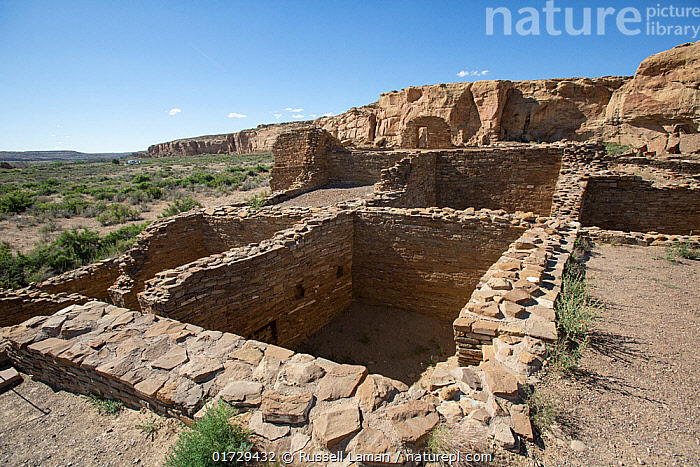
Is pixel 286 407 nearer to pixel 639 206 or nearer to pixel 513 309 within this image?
pixel 513 309

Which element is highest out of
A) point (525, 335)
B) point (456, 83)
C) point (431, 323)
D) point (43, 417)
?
point (456, 83)

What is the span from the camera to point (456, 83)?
23281mm

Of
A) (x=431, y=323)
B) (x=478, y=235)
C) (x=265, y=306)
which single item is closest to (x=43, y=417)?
(x=265, y=306)

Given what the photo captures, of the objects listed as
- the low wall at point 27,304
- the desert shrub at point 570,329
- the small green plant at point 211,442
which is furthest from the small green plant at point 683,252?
the low wall at point 27,304

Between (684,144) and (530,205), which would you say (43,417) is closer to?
(530,205)

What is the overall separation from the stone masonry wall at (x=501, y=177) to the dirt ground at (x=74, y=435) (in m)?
10.4

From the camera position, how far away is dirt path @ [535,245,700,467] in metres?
1.89

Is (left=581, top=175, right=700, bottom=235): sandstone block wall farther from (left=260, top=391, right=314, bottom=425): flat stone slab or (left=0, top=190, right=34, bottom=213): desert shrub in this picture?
(left=0, top=190, right=34, bottom=213): desert shrub

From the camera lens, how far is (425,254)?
20.7ft

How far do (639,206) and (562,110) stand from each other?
15.6m

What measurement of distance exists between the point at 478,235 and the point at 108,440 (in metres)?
5.54

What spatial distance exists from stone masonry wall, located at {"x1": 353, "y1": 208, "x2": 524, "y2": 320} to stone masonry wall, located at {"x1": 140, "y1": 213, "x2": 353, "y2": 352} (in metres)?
0.48

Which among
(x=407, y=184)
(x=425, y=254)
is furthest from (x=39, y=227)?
(x=425, y=254)

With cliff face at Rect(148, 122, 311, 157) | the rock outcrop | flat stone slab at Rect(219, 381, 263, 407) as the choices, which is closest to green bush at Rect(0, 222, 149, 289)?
flat stone slab at Rect(219, 381, 263, 407)
